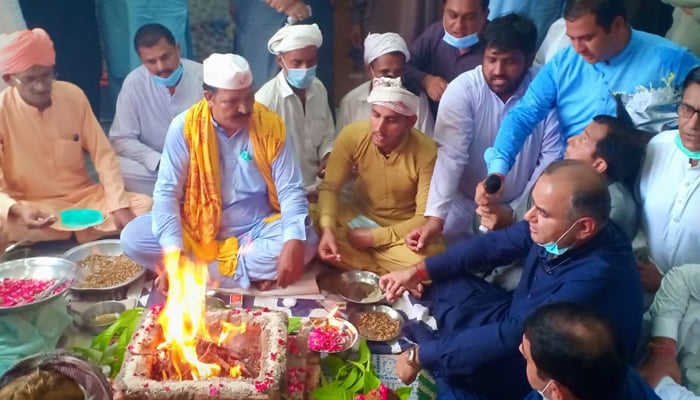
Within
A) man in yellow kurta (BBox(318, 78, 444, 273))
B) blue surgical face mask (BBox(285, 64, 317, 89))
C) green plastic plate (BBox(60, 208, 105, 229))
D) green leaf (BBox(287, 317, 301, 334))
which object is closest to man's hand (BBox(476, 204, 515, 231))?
man in yellow kurta (BBox(318, 78, 444, 273))

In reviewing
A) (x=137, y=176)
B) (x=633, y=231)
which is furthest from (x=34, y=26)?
(x=633, y=231)

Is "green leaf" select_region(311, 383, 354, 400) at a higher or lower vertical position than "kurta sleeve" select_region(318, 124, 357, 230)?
lower

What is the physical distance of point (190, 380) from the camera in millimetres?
3016

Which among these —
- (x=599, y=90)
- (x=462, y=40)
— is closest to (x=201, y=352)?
(x=599, y=90)

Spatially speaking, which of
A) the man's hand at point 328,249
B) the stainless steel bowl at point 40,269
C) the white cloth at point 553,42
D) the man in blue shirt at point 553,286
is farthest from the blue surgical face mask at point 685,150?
the stainless steel bowl at point 40,269

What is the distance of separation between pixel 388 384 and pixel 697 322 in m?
1.68

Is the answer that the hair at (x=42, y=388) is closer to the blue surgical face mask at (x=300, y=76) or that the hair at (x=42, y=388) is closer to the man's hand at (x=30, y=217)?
the man's hand at (x=30, y=217)

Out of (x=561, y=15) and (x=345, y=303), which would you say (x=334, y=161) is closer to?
(x=345, y=303)

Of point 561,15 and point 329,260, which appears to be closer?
point 329,260

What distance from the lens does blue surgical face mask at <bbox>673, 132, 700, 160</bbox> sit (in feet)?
11.9

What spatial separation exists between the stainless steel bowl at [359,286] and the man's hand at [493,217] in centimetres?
85

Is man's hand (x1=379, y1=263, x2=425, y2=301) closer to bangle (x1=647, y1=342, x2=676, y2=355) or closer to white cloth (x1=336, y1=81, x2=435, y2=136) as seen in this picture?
bangle (x1=647, y1=342, x2=676, y2=355)

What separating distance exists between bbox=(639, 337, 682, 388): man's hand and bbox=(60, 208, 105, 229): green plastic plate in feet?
12.3

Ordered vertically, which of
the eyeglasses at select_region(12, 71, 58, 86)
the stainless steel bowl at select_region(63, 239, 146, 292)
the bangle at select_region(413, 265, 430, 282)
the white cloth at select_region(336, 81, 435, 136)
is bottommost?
the stainless steel bowl at select_region(63, 239, 146, 292)
